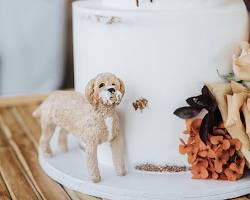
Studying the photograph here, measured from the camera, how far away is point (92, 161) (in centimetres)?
64

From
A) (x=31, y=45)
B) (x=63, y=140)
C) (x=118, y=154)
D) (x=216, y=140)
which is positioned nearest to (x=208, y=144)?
(x=216, y=140)

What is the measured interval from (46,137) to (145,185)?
0.64 ft

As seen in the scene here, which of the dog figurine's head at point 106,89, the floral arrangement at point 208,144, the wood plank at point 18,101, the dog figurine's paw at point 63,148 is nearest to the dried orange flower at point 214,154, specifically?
the floral arrangement at point 208,144

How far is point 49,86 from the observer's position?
6.10ft

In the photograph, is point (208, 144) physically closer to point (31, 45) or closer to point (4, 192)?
point (4, 192)

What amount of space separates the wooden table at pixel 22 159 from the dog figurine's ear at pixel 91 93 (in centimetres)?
13

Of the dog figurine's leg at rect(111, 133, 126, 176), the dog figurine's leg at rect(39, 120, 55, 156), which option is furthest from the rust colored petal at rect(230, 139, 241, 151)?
the dog figurine's leg at rect(39, 120, 55, 156)

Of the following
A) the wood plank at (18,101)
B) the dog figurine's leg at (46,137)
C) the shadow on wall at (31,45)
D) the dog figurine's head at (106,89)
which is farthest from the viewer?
the shadow on wall at (31,45)

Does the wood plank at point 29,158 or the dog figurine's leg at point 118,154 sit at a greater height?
the dog figurine's leg at point 118,154

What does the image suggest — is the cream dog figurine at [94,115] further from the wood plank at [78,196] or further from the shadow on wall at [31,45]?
the shadow on wall at [31,45]

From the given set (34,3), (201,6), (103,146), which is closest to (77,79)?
(103,146)

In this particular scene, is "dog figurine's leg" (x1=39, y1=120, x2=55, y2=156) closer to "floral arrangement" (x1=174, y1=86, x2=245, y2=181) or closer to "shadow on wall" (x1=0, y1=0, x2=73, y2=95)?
"floral arrangement" (x1=174, y1=86, x2=245, y2=181)

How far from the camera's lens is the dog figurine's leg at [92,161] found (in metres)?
0.63

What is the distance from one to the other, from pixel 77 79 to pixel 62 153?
12cm
